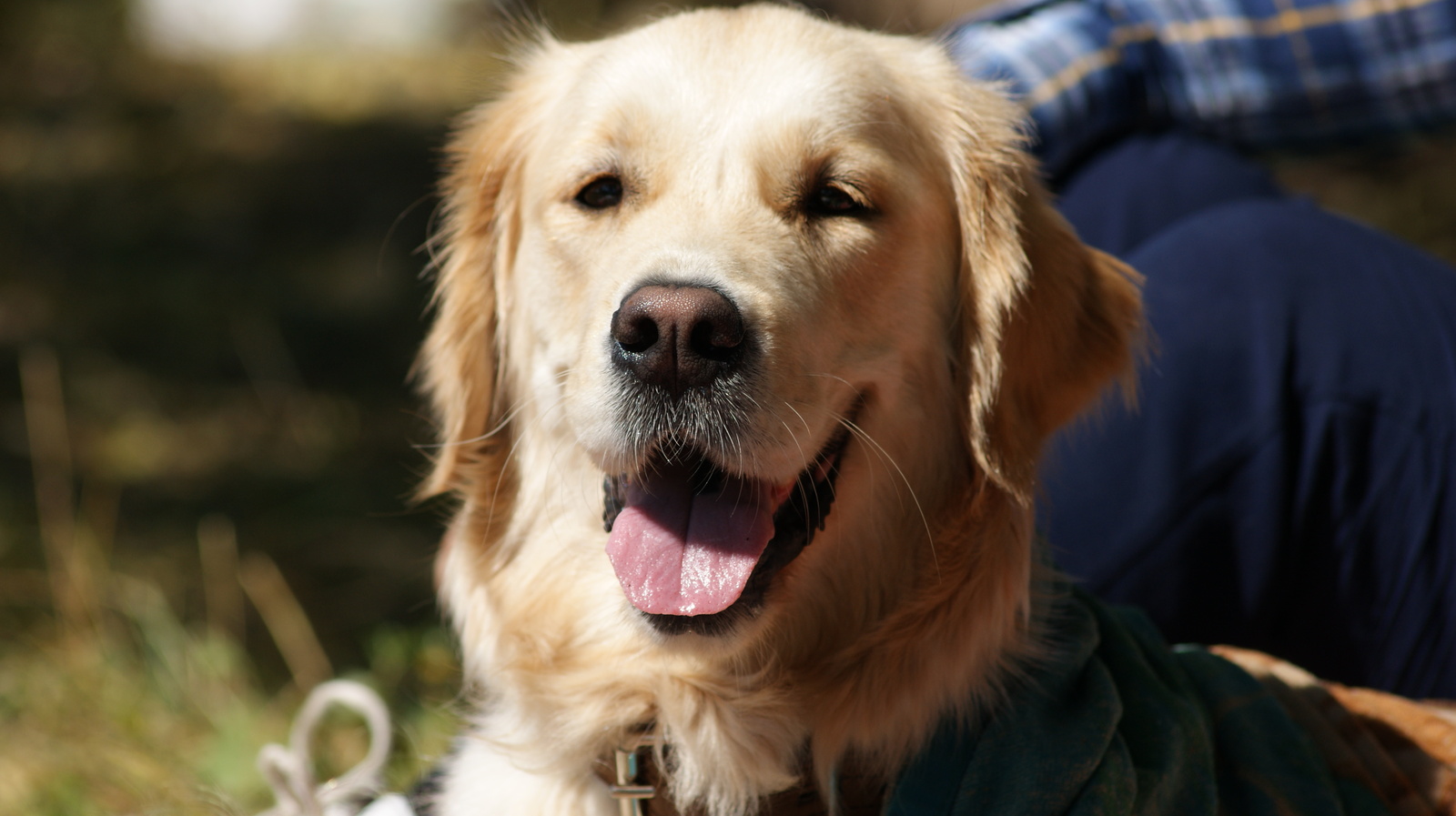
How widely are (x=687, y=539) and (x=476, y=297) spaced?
862 mm

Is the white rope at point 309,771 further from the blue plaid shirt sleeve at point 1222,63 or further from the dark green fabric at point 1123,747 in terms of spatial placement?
the blue plaid shirt sleeve at point 1222,63

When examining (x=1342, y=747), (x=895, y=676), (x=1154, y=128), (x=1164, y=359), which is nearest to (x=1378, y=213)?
(x=1154, y=128)

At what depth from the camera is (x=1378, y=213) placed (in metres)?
7.21

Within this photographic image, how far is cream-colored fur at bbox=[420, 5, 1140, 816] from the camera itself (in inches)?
77.0

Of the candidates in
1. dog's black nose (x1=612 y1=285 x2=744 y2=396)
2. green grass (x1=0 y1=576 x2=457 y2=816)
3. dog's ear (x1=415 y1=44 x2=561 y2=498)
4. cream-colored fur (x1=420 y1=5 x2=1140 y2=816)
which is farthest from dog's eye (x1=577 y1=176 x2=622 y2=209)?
green grass (x1=0 y1=576 x2=457 y2=816)

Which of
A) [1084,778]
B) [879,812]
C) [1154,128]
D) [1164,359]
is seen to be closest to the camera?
[1084,778]

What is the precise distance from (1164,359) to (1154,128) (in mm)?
1397

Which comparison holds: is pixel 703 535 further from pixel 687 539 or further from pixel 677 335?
pixel 677 335

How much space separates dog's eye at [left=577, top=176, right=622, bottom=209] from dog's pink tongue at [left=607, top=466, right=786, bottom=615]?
21.3 inches

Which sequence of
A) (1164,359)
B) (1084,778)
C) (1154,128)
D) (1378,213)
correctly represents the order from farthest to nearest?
1. (1378,213)
2. (1154,128)
3. (1164,359)
4. (1084,778)

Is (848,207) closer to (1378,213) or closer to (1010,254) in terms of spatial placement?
(1010,254)

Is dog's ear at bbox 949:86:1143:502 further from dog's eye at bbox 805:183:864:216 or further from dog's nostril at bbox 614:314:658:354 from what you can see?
dog's nostril at bbox 614:314:658:354

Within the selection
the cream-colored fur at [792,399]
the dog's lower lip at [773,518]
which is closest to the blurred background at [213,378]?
the cream-colored fur at [792,399]

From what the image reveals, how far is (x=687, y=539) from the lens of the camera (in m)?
1.94
